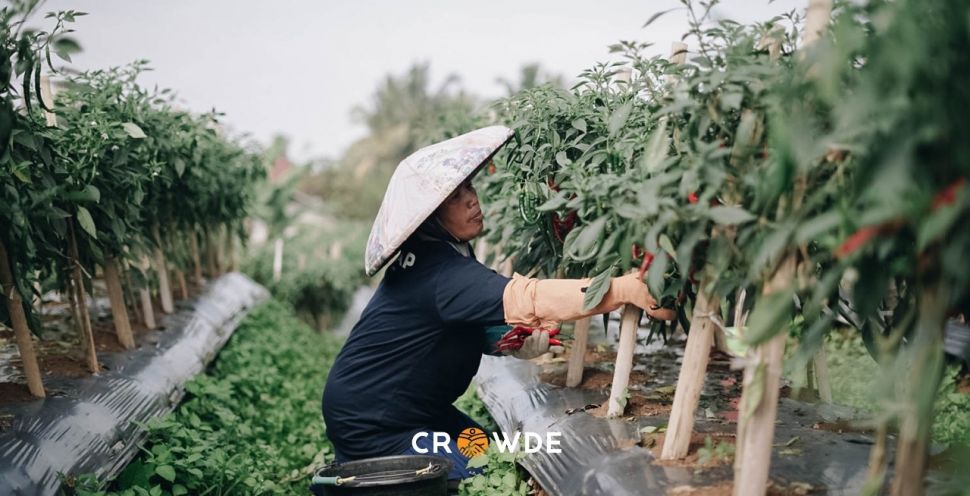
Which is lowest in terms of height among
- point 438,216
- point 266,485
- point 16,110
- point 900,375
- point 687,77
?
point 266,485

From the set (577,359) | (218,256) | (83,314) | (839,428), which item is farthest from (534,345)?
(218,256)

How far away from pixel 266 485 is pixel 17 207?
1.52 meters

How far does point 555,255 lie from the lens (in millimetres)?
3238

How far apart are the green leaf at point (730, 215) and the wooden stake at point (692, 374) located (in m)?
0.41

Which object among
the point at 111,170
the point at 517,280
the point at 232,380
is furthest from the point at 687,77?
the point at 232,380

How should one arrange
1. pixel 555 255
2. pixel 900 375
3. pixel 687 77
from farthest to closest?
pixel 555 255
pixel 687 77
pixel 900 375

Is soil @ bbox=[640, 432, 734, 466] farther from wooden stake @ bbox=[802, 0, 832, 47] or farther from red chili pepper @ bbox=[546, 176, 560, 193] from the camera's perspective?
wooden stake @ bbox=[802, 0, 832, 47]

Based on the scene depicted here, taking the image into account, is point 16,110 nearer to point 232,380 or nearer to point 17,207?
point 17,207

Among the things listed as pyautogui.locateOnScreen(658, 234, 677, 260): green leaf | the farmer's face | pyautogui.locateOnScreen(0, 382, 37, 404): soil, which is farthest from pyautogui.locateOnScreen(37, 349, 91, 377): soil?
pyautogui.locateOnScreen(658, 234, 677, 260): green leaf

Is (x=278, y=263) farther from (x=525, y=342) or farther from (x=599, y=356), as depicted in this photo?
(x=525, y=342)

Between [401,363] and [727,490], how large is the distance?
4.17 feet

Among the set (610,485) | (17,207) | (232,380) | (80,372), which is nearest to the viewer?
(610,485)

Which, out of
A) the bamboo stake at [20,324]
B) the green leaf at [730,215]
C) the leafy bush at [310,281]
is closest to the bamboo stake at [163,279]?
the bamboo stake at [20,324]

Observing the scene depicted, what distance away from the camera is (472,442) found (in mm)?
3172
